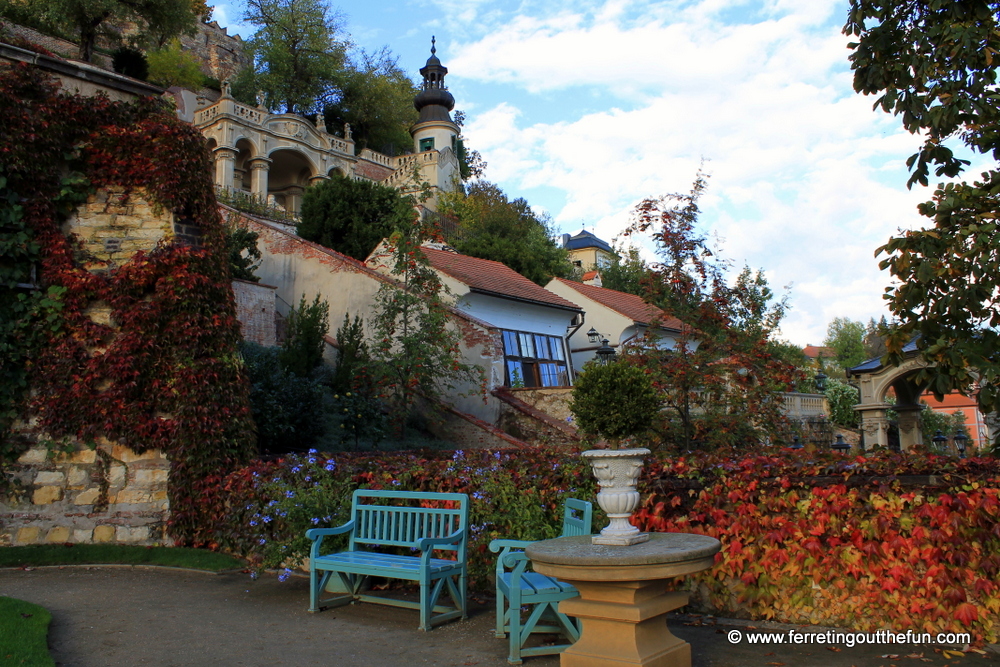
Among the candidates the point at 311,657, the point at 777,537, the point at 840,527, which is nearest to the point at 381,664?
the point at 311,657

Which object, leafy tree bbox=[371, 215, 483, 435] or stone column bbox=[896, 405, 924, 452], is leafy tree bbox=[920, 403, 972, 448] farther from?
leafy tree bbox=[371, 215, 483, 435]

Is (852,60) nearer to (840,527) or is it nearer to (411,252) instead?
(840,527)

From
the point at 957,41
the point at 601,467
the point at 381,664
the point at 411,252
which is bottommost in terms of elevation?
the point at 381,664

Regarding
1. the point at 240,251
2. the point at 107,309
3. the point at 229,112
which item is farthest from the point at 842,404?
the point at 229,112

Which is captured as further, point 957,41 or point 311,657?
point 957,41

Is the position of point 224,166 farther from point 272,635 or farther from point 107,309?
point 272,635

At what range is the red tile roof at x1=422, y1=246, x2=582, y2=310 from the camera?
21.4 meters

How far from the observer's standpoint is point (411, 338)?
15.0 m

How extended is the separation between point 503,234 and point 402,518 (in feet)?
115

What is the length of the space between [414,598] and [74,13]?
139 ft

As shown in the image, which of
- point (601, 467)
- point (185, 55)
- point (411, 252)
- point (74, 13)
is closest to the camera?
point (601, 467)

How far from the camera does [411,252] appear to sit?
15.6m

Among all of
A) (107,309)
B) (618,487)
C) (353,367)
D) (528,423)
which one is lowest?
(618,487)

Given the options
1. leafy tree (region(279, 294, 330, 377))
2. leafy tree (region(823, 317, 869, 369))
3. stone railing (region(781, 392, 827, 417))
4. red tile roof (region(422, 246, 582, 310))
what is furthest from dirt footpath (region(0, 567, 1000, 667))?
leafy tree (region(823, 317, 869, 369))
